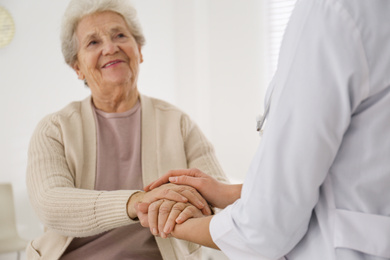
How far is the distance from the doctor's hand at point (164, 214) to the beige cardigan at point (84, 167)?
98 millimetres

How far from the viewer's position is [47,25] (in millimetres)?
3455

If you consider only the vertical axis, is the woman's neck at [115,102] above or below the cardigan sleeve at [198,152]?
above

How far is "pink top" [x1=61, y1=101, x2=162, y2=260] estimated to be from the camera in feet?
4.74

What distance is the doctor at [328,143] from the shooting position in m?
0.68

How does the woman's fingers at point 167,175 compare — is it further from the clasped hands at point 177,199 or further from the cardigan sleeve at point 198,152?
the cardigan sleeve at point 198,152

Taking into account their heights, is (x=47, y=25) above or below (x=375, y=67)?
below

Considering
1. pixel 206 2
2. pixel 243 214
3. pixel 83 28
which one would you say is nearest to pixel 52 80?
pixel 206 2

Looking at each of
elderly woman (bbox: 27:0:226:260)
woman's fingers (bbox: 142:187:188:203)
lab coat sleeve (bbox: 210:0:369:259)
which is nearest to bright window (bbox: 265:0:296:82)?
elderly woman (bbox: 27:0:226:260)

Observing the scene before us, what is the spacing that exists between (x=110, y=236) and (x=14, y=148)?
7.32 feet

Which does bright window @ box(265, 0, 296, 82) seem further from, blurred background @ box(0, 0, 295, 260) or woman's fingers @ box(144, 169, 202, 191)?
woman's fingers @ box(144, 169, 202, 191)

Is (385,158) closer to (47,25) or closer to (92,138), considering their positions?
(92,138)

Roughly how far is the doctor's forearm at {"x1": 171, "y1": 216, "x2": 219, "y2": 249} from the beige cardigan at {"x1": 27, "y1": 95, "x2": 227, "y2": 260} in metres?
0.26

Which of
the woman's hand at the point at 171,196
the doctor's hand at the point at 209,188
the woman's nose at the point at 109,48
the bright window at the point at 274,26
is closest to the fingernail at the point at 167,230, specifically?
the woman's hand at the point at 171,196

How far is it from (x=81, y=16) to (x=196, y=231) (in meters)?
1.00
